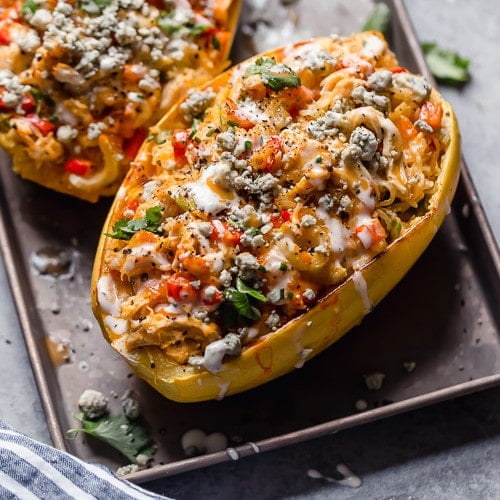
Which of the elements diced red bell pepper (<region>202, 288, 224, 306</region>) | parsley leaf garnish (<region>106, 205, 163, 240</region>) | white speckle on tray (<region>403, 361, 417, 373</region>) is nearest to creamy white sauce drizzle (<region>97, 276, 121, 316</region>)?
parsley leaf garnish (<region>106, 205, 163, 240</region>)

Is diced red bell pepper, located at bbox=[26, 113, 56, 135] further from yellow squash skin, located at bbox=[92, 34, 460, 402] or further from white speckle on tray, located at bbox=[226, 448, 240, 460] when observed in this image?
white speckle on tray, located at bbox=[226, 448, 240, 460]

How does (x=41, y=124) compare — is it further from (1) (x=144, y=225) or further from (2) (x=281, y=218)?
(2) (x=281, y=218)

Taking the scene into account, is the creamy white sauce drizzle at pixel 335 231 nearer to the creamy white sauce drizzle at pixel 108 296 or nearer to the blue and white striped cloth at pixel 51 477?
the creamy white sauce drizzle at pixel 108 296

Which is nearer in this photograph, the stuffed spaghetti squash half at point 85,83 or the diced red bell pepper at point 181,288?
the diced red bell pepper at point 181,288

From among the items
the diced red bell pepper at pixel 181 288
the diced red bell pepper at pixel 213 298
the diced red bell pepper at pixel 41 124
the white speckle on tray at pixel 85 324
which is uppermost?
the diced red bell pepper at pixel 41 124

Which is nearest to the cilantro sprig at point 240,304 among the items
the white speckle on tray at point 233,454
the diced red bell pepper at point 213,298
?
the diced red bell pepper at point 213,298

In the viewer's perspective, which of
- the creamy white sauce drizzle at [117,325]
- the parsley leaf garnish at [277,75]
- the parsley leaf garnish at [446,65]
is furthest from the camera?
the parsley leaf garnish at [446,65]

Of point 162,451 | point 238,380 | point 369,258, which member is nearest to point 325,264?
point 369,258
